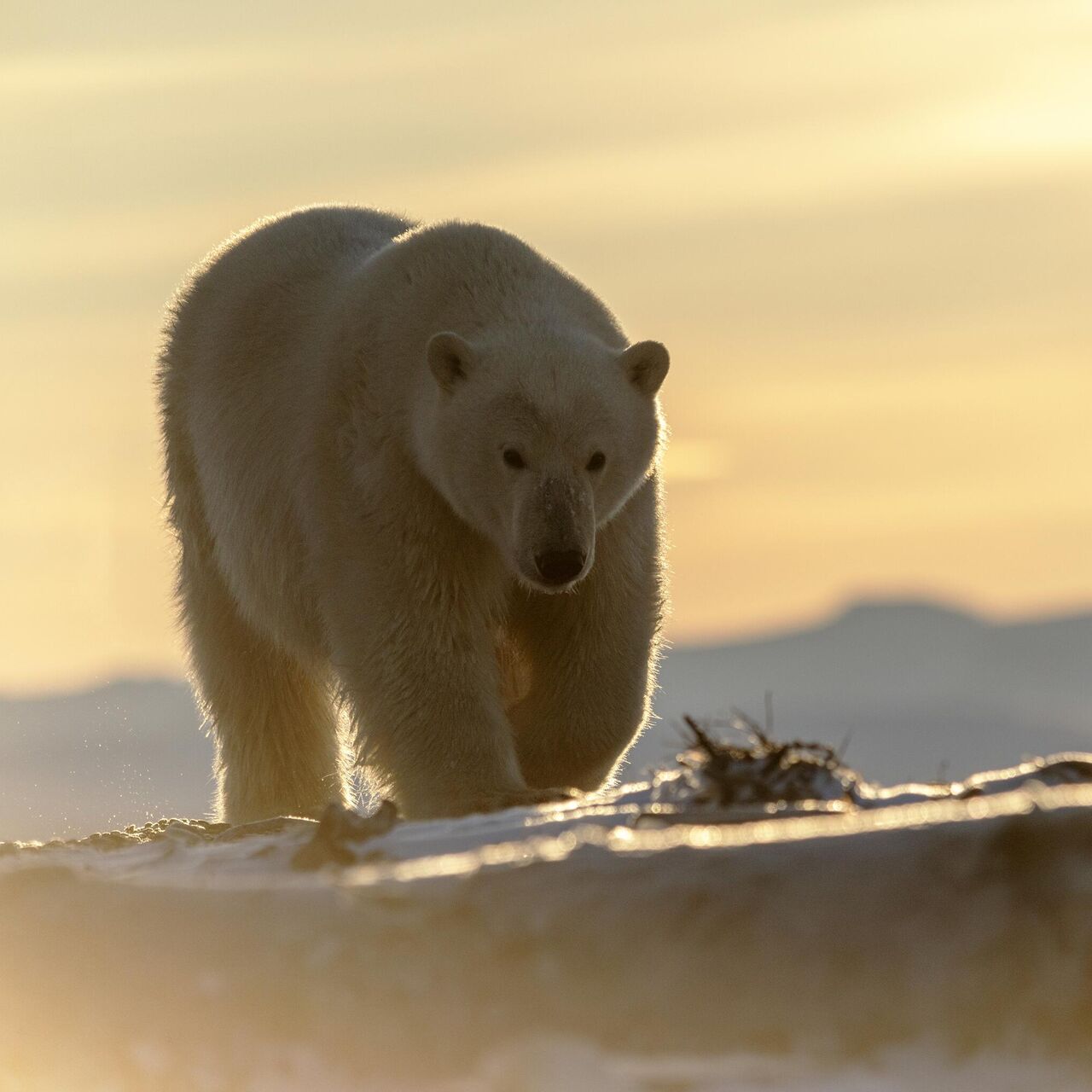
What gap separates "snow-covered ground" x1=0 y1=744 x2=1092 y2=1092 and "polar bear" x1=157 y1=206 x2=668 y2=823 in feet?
10.5

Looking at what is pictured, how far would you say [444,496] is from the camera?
6.76m

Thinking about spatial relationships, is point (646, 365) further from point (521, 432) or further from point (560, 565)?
point (560, 565)

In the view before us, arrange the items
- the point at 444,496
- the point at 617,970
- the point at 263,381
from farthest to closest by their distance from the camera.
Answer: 1. the point at 263,381
2. the point at 444,496
3. the point at 617,970

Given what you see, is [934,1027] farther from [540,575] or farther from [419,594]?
[419,594]

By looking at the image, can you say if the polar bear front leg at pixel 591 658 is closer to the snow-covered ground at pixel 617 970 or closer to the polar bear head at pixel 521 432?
the polar bear head at pixel 521 432

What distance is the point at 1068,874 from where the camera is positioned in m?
2.64

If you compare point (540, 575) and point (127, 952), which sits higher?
point (540, 575)

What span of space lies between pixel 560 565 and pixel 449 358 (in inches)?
35.5

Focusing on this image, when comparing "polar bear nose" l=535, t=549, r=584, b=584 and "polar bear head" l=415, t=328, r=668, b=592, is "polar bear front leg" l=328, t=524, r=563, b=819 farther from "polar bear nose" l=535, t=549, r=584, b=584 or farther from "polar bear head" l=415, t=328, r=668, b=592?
"polar bear nose" l=535, t=549, r=584, b=584

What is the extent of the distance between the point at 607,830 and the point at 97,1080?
1.06 metres

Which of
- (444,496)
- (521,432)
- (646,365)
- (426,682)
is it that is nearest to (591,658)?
(426,682)

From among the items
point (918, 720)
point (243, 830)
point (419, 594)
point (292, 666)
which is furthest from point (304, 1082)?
point (918, 720)

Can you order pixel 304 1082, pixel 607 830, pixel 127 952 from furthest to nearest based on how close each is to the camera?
pixel 607 830, pixel 127 952, pixel 304 1082

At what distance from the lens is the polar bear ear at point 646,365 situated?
6848mm
